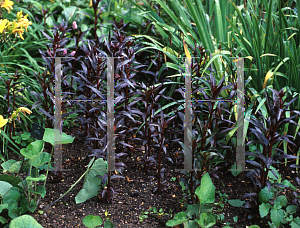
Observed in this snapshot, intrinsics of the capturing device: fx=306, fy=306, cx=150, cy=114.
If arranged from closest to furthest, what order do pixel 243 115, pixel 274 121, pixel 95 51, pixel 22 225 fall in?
pixel 22 225
pixel 274 121
pixel 243 115
pixel 95 51

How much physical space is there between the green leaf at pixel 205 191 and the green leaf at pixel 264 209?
30 cm

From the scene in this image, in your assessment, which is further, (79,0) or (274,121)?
(79,0)

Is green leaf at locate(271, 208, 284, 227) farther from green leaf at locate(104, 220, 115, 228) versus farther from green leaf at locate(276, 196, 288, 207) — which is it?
green leaf at locate(104, 220, 115, 228)

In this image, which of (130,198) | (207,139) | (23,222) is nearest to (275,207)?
(207,139)

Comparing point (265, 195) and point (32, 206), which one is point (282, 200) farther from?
point (32, 206)

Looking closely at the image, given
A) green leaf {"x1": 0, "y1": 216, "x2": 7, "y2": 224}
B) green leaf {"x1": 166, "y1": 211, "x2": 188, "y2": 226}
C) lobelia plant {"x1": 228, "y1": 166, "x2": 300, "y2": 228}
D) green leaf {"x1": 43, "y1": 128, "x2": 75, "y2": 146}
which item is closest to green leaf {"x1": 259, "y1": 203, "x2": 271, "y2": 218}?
lobelia plant {"x1": 228, "y1": 166, "x2": 300, "y2": 228}

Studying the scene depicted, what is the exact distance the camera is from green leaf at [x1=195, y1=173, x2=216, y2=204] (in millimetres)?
1703

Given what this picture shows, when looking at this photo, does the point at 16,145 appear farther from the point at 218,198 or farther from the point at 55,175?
the point at 218,198

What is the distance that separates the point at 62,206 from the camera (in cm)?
187

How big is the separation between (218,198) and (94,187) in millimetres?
808

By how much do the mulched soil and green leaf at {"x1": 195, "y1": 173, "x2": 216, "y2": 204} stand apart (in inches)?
9.2

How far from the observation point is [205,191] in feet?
5.60

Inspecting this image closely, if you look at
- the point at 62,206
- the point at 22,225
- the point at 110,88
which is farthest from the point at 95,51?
the point at 22,225

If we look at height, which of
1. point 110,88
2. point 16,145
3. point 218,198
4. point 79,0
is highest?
point 79,0
